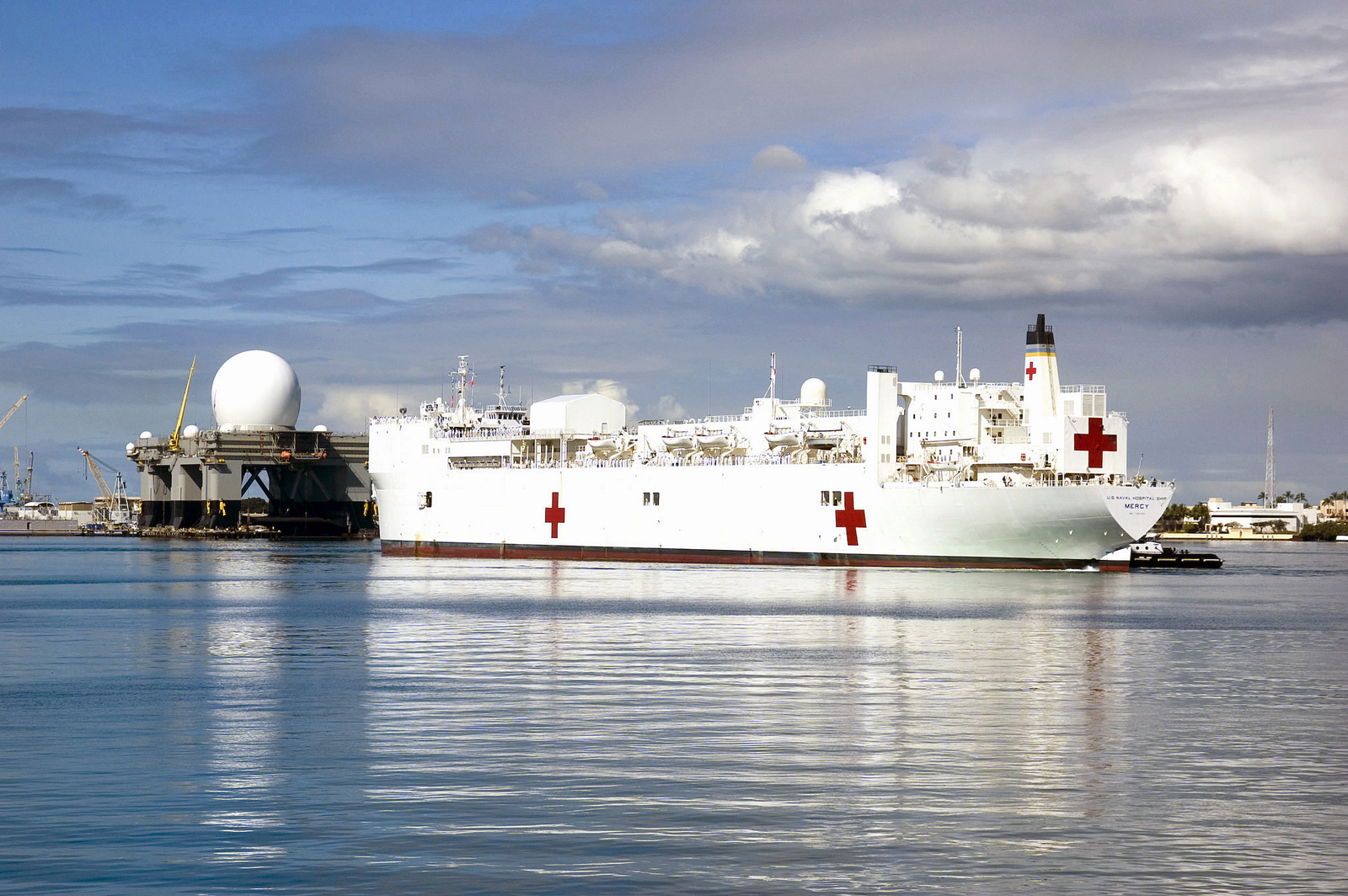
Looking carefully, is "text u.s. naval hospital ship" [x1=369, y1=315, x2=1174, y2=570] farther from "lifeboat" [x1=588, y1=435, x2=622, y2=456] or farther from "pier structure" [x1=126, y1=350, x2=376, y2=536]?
"pier structure" [x1=126, y1=350, x2=376, y2=536]

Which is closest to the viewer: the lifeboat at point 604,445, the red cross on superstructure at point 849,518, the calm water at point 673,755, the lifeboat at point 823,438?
the calm water at point 673,755

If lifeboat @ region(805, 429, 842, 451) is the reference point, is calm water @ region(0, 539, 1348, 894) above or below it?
below

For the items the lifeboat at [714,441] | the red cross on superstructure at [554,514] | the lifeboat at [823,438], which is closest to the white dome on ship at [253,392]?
the red cross on superstructure at [554,514]

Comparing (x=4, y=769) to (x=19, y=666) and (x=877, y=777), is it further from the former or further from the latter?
(x=19, y=666)

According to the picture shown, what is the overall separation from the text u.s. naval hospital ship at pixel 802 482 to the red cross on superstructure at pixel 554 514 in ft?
0.19

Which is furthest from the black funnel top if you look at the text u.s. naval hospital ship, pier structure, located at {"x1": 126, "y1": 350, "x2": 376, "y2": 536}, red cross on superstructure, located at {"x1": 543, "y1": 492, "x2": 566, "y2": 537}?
pier structure, located at {"x1": 126, "y1": 350, "x2": 376, "y2": 536}

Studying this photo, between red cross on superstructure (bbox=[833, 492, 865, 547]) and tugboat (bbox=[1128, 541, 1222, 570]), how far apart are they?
22279 mm

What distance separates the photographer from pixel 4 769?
A: 1285 cm

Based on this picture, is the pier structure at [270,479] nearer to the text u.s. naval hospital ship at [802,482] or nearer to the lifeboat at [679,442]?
the text u.s. naval hospital ship at [802,482]

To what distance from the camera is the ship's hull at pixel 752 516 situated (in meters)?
45.0

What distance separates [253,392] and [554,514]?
42748 mm

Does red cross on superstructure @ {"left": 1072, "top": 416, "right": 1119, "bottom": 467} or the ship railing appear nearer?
red cross on superstructure @ {"left": 1072, "top": 416, "right": 1119, "bottom": 467}

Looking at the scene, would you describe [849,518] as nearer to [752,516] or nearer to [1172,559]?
[752,516]

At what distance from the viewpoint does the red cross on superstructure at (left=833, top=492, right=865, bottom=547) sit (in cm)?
4803
